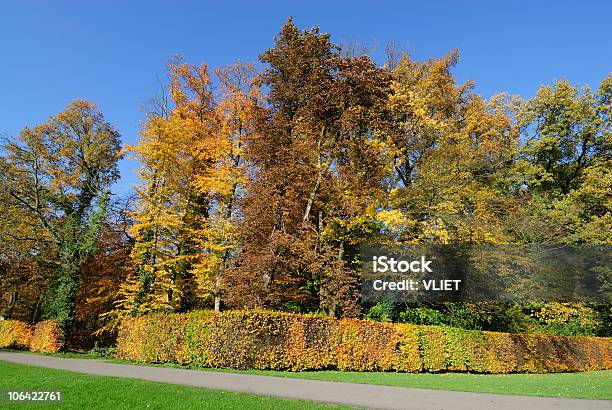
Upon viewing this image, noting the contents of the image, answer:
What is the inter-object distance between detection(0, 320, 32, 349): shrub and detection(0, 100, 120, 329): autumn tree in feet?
4.46

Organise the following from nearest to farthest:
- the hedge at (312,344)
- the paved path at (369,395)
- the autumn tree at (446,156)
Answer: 1. the paved path at (369,395)
2. the hedge at (312,344)
3. the autumn tree at (446,156)

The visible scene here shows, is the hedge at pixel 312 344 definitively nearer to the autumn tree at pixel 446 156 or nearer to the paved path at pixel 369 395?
the paved path at pixel 369 395

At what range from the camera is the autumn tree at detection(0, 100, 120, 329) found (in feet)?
85.0

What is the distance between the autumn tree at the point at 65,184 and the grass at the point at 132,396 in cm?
1604

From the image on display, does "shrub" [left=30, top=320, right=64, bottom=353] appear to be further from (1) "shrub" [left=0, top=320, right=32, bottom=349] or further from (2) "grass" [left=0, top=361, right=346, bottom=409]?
A: (2) "grass" [left=0, top=361, right=346, bottom=409]

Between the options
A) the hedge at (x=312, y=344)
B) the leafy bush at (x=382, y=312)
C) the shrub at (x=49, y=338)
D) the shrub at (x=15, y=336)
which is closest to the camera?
the hedge at (x=312, y=344)

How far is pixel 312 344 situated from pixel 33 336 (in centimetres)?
1823

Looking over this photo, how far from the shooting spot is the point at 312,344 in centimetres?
1614

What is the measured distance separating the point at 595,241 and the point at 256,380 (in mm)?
21558

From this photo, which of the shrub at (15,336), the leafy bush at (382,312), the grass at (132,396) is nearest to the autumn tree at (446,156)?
the leafy bush at (382,312)

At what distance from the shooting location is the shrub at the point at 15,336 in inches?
1016

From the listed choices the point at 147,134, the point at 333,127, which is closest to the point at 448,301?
the point at 333,127

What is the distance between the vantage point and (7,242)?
26.3m

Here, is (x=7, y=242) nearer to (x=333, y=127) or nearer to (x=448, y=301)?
(x=333, y=127)
